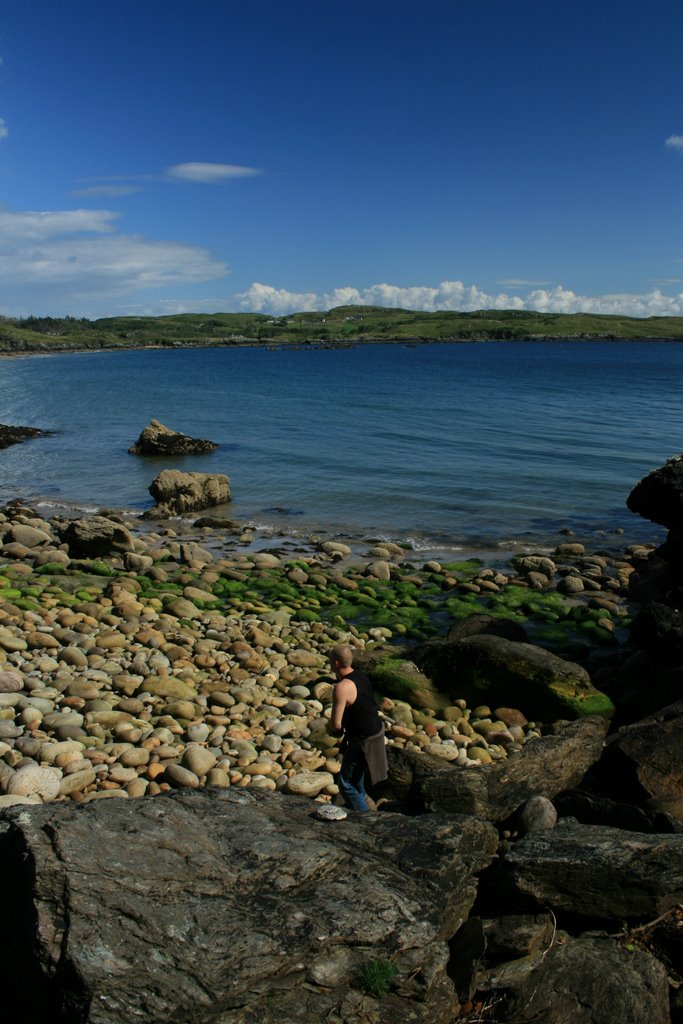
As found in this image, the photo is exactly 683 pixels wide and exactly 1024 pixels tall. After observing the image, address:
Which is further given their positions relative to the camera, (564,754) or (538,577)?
(538,577)

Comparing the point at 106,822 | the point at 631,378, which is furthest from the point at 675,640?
the point at 631,378

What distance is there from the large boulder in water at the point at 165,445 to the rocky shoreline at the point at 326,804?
83.0 feet

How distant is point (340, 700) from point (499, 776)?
230cm

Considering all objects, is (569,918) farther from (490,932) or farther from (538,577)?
(538,577)

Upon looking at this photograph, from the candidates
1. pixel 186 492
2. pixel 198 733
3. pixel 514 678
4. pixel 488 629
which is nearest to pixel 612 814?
pixel 514 678

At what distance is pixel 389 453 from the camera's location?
41688 millimetres

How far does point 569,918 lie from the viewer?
688 cm

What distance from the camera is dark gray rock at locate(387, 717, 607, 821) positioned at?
8.59 m

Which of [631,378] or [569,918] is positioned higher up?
[631,378]

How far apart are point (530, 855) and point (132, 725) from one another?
5864 mm

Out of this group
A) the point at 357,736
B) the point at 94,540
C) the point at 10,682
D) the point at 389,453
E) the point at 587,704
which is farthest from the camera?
the point at 389,453

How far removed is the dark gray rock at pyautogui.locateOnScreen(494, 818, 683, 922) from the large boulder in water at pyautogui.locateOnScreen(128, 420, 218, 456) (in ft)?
128

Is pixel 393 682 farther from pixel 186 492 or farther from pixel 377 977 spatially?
pixel 186 492

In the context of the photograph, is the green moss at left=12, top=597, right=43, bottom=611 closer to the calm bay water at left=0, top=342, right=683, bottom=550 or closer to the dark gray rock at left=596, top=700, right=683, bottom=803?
Answer: the dark gray rock at left=596, top=700, right=683, bottom=803
